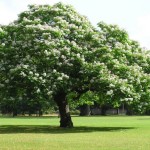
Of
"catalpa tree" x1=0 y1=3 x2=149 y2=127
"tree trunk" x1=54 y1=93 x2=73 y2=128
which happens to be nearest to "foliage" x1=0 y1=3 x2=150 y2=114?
"catalpa tree" x1=0 y1=3 x2=149 y2=127

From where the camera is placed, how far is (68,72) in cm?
3950

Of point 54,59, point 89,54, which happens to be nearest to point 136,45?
point 89,54

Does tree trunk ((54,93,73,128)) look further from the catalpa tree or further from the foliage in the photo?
the foliage

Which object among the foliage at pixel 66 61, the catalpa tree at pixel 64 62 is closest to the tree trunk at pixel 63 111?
the catalpa tree at pixel 64 62

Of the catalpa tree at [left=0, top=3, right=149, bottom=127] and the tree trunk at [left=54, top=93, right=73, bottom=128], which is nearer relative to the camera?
the catalpa tree at [left=0, top=3, right=149, bottom=127]

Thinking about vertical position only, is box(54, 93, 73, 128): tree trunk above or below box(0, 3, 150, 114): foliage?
below

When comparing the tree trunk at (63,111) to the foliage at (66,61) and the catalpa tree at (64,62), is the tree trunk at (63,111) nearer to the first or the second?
the catalpa tree at (64,62)

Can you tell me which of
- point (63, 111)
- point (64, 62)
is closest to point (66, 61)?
point (64, 62)

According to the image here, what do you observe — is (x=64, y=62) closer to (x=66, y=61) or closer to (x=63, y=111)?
(x=66, y=61)

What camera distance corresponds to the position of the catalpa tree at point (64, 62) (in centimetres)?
3803

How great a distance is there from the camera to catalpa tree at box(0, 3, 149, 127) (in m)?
38.0

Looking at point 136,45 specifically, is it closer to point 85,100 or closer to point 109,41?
point 109,41

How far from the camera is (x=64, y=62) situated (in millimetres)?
38812

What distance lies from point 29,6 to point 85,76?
9.43m
